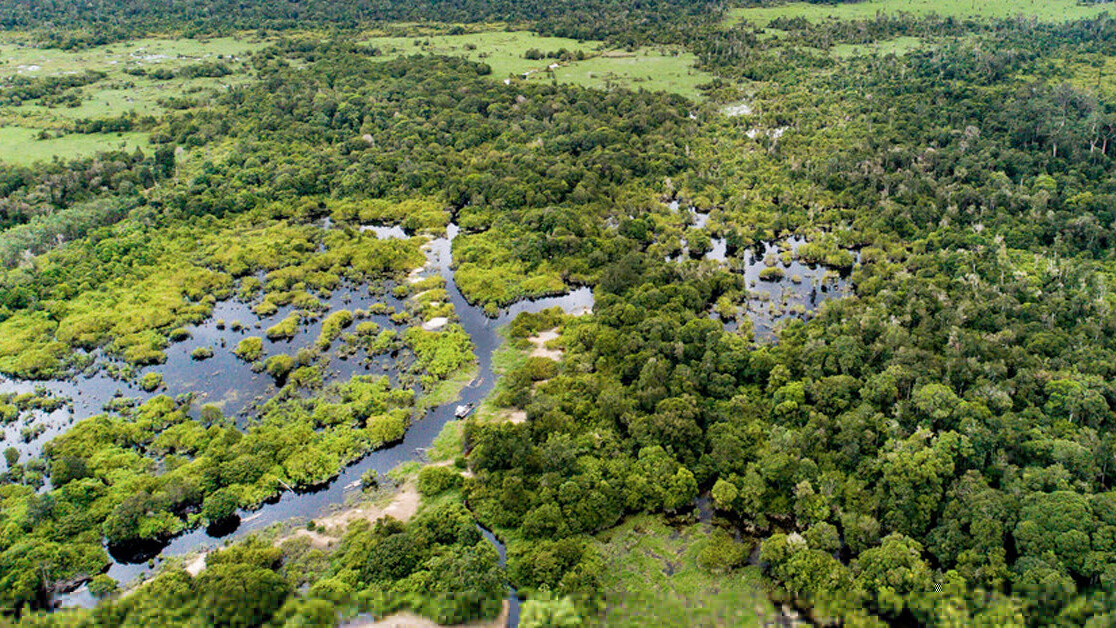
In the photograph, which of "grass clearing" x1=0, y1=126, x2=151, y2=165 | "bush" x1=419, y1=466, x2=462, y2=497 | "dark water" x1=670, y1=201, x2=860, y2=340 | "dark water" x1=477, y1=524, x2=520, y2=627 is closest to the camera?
"dark water" x1=477, y1=524, x2=520, y2=627

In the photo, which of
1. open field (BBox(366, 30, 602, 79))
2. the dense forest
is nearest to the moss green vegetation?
the dense forest

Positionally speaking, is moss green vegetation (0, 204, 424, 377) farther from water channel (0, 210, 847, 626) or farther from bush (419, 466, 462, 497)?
bush (419, 466, 462, 497)

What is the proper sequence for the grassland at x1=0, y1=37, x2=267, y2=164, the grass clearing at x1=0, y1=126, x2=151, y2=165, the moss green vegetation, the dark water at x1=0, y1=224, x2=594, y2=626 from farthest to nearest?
the grassland at x1=0, y1=37, x2=267, y2=164
the grass clearing at x1=0, y1=126, x2=151, y2=165
the moss green vegetation
the dark water at x1=0, y1=224, x2=594, y2=626

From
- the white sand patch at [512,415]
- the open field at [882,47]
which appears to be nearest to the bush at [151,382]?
the white sand patch at [512,415]

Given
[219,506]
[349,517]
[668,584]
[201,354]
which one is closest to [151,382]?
[201,354]

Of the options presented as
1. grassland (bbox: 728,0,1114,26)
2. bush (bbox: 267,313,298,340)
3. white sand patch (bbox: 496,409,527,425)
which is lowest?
white sand patch (bbox: 496,409,527,425)

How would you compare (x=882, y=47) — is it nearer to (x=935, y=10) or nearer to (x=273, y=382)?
(x=935, y=10)

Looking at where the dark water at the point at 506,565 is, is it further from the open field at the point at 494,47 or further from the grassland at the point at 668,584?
the open field at the point at 494,47
